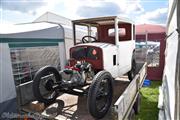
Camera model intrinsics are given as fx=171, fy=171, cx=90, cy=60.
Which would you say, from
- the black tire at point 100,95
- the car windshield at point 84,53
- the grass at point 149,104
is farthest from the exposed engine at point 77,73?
the grass at point 149,104

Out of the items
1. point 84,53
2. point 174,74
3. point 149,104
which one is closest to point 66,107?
point 84,53

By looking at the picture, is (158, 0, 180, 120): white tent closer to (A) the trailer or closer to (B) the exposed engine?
(A) the trailer

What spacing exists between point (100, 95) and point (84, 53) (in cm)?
129

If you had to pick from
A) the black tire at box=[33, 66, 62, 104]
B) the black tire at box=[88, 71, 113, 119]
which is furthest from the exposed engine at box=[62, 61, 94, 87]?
the black tire at box=[88, 71, 113, 119]

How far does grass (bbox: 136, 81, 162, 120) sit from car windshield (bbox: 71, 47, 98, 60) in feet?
7.91

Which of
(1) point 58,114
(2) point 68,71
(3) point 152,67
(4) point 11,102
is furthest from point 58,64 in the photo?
(3) point 152,67

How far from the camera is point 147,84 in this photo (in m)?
8.00

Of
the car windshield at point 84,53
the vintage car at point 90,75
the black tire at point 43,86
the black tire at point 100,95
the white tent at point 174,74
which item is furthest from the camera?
the car windshield at point 84,53

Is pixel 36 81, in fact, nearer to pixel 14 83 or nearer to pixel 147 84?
pixel 14 83

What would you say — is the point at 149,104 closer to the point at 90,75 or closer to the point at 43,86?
the point at 90,75

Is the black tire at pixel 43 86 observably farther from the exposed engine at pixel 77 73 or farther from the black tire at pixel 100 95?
the black tire at pixel 100 95

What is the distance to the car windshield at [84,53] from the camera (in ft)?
12.8

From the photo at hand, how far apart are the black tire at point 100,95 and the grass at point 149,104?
7.25ft

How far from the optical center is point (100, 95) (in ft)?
9.96
